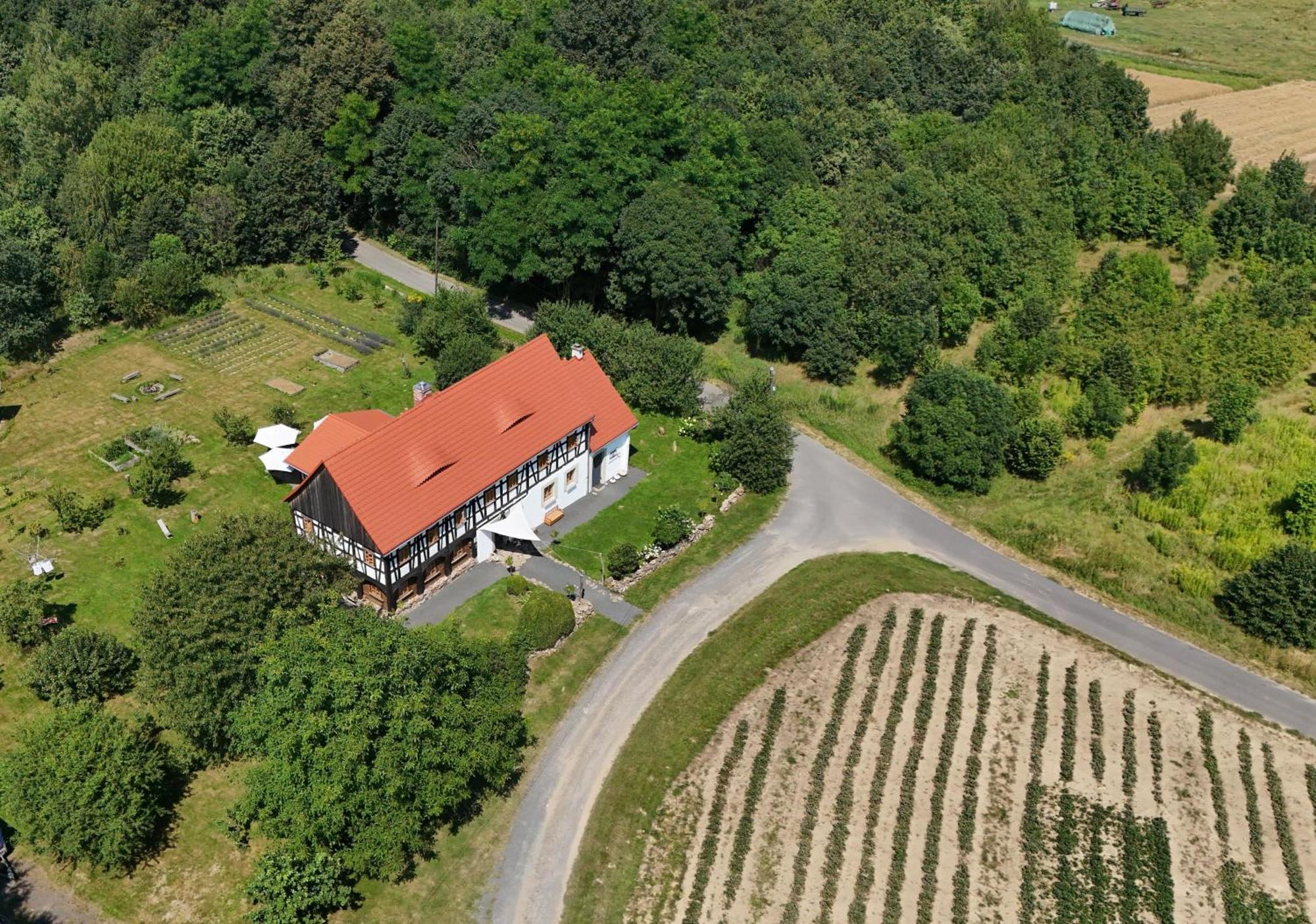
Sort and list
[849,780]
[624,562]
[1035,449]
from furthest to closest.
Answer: [1035,449]
[624,562]
[849,780]

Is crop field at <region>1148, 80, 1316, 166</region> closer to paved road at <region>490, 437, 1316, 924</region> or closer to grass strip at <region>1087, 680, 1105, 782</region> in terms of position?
paved road at <region>490, 437, 1316, 924</region>

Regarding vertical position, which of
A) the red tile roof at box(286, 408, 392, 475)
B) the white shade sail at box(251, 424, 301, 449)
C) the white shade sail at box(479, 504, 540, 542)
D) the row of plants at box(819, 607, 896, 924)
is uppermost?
the red tile roof at box(286, 408, 392, 475)

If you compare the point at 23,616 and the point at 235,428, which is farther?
the point at 235,428

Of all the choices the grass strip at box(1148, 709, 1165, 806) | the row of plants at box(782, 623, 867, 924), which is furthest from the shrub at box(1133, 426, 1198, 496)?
the row of plants at box(782, 623, 867, 924)

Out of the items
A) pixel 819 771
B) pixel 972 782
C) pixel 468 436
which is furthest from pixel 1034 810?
pixel 468 436

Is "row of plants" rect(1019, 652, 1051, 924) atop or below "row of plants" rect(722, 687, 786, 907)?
atop

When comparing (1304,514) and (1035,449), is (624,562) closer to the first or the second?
(1035,449)

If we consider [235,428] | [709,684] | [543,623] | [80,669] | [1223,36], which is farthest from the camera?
[1223,36]
